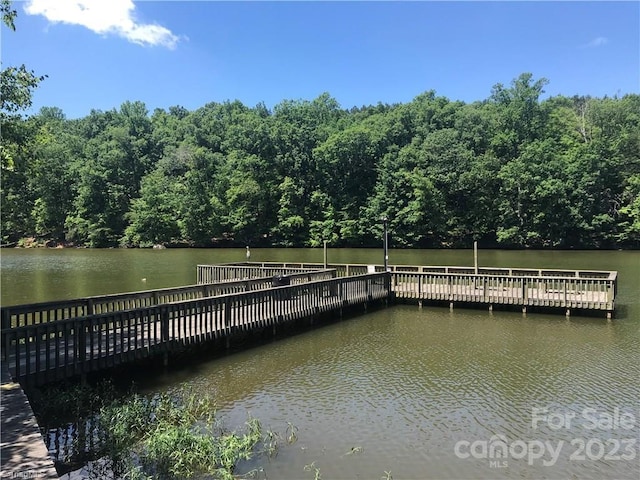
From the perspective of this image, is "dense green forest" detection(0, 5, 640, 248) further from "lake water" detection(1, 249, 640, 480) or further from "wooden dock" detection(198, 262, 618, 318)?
"lake water" detection(1, 249, 640, 480)

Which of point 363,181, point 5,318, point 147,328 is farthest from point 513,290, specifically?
point 363,181

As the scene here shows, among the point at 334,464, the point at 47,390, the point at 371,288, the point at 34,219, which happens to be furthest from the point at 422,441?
the point at 34,219

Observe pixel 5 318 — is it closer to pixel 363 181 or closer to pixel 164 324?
pixel 164 324

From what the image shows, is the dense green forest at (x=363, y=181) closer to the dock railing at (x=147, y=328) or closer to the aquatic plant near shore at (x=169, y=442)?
the dock railing at (x=147, y=328)

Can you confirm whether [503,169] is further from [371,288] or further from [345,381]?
[345,381]

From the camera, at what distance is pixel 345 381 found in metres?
8.50

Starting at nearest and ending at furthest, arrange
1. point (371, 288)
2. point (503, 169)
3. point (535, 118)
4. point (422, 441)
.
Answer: point (422, 441) < point (371, 288) < point (503, 169) < point (535, 118)

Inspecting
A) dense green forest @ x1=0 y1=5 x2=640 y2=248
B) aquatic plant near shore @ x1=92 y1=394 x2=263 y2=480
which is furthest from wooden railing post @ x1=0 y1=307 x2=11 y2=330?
dense green forest @ x1=0 y1=5 x2=640 y2=248

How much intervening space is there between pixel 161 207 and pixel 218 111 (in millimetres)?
31392

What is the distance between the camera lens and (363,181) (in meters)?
60.2

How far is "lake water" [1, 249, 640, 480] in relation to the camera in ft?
18.4

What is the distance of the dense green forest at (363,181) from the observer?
1923 inches

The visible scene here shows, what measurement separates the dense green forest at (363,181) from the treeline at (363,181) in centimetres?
17

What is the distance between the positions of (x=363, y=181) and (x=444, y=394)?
53.4 m
